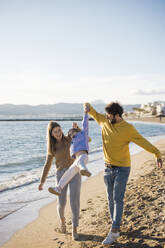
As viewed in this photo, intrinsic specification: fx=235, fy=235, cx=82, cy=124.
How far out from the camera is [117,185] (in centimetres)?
329

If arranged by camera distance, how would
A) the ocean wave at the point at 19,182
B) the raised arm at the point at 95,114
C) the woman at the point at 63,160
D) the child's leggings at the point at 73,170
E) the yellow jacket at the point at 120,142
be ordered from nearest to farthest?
the yellow jacket at the point at 120,142
the child's leggings at the point at 73,170
the raised arm at the point at 95,114
the woman at the point at 63,160
the ocean wave at the point at 19,182

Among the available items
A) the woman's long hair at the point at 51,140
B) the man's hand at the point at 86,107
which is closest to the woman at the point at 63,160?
the woman's long hair at the point at 51,140

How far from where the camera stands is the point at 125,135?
10.7ft

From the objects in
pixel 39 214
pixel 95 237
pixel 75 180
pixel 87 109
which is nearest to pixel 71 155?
pixel 75 180

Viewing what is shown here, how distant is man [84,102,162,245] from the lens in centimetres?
324

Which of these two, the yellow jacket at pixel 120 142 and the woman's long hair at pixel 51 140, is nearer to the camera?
the yellow jacket at pixel 120 142

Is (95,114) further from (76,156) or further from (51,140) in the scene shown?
(51,140)

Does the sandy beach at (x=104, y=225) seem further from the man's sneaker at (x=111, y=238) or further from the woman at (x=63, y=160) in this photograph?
the woman at (x=63, y=160)

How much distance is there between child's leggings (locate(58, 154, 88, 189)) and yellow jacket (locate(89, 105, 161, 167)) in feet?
1.13

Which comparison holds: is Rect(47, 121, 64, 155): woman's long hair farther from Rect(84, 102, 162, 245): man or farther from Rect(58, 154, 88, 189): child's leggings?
Rect(84, 102, 162, 245): man

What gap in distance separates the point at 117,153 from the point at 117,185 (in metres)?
0.44

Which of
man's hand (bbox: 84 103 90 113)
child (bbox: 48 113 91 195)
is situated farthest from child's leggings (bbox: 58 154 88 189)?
man's hand (bbox: 84 103 90 113)

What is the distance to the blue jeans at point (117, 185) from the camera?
329cm

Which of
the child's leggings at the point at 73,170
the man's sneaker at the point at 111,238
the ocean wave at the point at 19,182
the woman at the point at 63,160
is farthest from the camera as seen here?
the ocean wave at the point at 19,182
